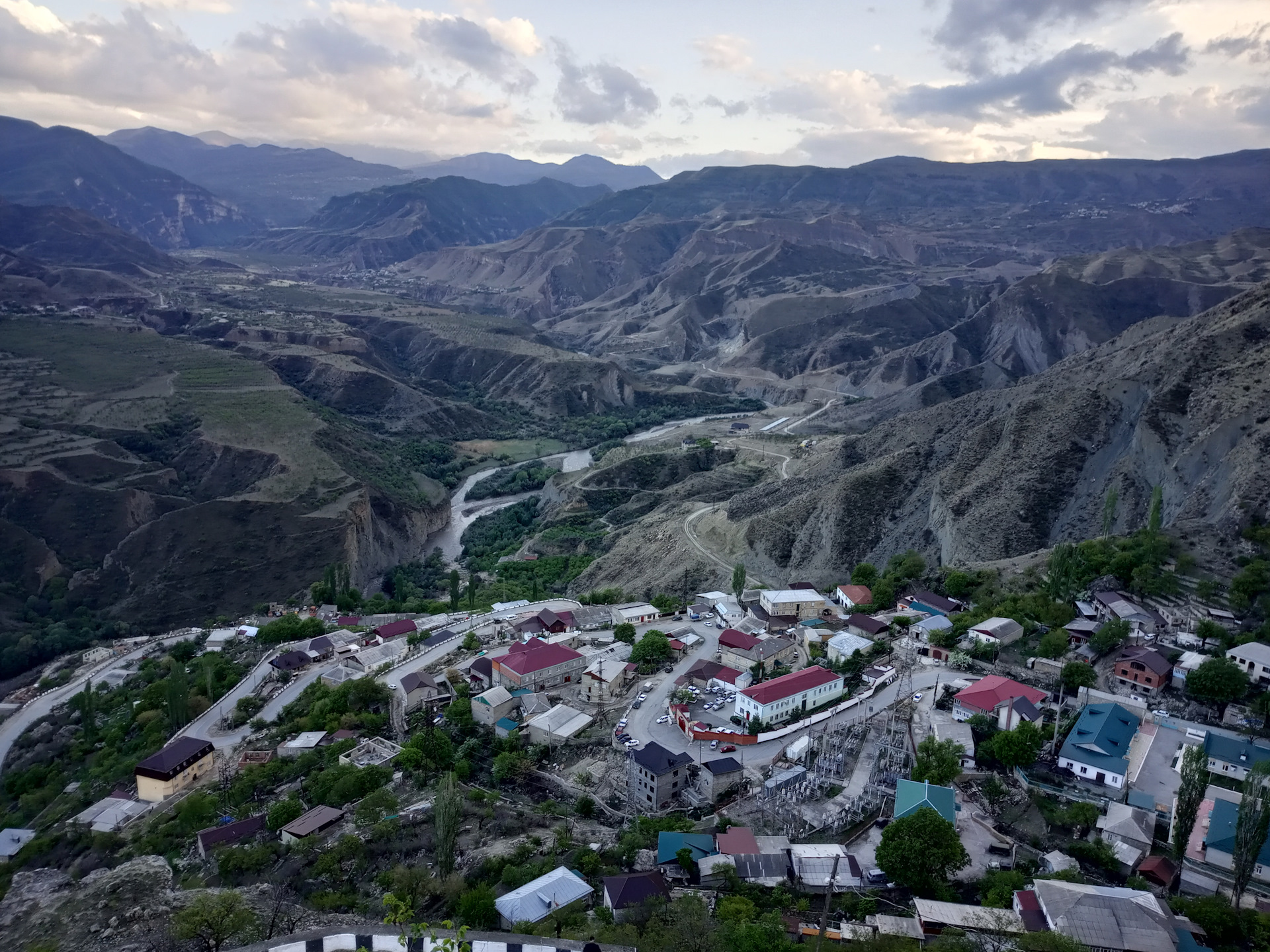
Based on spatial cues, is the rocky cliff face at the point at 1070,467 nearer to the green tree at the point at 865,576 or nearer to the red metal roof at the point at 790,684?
the green tree at the point at 865,576

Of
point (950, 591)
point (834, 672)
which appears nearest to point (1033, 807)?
point (834, 672)

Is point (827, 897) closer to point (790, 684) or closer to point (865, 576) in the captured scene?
point (790, 684)

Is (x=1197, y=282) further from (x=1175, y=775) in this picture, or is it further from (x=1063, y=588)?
(x=1175, y=775)

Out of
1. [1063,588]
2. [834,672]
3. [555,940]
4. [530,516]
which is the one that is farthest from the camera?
[530,516]

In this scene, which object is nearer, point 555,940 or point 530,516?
point 555,940

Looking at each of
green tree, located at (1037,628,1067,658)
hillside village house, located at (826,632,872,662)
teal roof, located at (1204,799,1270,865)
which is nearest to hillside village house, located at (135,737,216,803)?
hillside village house, located at (826,632,872,662)

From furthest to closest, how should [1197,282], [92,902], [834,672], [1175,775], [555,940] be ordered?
[1197,282] < [834,672] < [1175,775] < [92,902] < [555,940]
